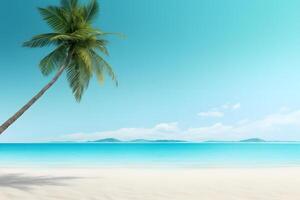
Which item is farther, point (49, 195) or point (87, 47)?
point (87, 47)

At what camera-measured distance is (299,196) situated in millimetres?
6770

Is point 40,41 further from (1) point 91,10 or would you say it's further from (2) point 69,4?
(1) point 91,10

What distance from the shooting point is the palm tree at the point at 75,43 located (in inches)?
403

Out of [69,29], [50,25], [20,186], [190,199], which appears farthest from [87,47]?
[190,199]

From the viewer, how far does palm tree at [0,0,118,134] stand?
1024 cm

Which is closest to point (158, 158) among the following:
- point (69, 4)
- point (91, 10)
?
point (91, 10)

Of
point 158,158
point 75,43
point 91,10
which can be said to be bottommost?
point 158,158

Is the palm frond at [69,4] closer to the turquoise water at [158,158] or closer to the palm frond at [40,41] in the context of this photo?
the palm frond at [40,41]

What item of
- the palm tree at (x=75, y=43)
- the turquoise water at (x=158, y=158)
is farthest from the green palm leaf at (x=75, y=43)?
the turquoise water at (x=158, y=158)

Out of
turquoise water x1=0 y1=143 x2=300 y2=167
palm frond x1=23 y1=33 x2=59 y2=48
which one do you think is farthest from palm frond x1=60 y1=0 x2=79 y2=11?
turquoise water x1=0 y1=143 x2=300 y2=167

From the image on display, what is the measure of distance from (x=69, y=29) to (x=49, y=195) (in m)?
6.05

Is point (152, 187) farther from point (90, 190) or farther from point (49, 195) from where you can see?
point (49, 195)

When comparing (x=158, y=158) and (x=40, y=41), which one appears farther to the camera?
(x=158, y=158)

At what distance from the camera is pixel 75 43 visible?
10.4m
